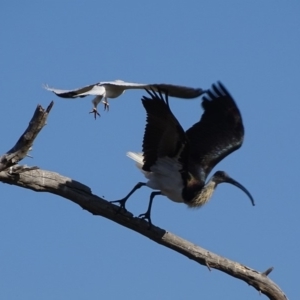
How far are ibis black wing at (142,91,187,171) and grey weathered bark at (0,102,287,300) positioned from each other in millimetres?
956

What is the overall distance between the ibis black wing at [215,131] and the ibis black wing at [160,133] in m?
1.09

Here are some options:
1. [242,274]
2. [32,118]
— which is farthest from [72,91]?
[242,274]

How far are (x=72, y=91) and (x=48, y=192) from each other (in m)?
1.23

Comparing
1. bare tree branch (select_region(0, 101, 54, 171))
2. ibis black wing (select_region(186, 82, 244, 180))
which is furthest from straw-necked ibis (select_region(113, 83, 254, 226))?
bare tree branch (select_region(0, 101, 54, 171))

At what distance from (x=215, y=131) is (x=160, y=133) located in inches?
83.9

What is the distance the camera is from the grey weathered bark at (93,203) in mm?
9188

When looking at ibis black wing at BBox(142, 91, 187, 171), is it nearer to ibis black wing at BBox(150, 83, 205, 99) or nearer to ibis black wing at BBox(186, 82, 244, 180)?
ibis black wing at BBox(150, 83, 205, 99)

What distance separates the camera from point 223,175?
1280 cm

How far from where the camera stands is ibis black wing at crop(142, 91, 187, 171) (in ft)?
36.1

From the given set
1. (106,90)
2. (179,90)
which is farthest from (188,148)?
(106,90)

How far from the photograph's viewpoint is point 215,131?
523 inches

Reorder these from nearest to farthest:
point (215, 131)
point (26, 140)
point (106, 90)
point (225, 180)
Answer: point (26, 140) → point (106, 90) → point (225, 180) → point (215, 131)

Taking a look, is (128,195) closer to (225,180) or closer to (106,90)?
(106,90)

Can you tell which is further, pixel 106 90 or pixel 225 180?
pixel 225 180
